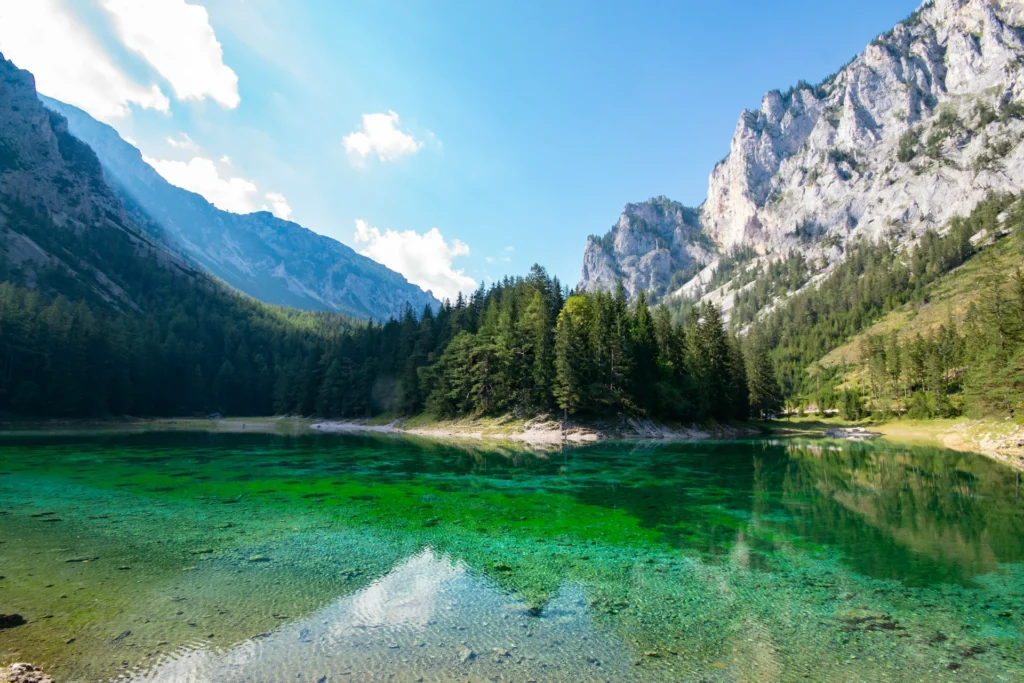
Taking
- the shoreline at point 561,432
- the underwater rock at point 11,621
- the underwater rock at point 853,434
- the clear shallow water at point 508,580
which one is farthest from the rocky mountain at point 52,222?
the underwater rock at point 853,434

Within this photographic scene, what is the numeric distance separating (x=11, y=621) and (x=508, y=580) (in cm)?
1131

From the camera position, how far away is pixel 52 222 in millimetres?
161500

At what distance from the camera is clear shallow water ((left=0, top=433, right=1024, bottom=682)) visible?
8.88 m

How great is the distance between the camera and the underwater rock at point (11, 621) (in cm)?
964

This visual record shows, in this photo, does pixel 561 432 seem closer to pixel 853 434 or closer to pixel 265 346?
pixel 853 434

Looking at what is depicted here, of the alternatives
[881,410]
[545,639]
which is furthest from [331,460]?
[881,410]

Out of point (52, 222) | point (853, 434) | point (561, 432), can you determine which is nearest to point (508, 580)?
point (561, 432)

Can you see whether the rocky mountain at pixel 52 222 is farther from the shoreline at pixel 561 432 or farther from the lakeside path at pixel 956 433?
the lakeside path at pixel 956 433

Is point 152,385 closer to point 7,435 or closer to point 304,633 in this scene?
point 7,435

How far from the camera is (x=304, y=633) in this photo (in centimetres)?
986

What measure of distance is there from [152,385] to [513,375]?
308 feet

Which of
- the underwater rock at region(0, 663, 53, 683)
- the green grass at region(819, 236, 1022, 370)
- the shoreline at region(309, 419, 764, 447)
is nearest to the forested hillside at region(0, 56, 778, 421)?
the shoreline at region(309, 419, 764, 447)

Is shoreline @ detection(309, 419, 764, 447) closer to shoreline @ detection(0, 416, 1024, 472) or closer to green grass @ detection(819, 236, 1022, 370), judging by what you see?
shoreline @ detection(0, 416, 1024, 472)

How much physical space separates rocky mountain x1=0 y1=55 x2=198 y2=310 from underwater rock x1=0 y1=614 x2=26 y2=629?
15610 cm
